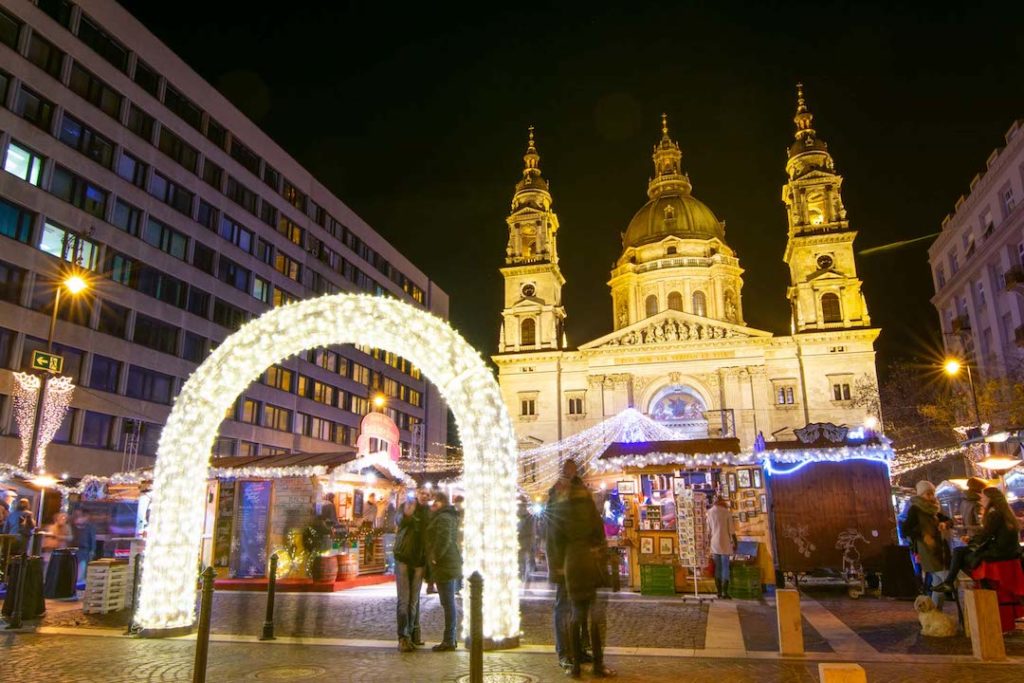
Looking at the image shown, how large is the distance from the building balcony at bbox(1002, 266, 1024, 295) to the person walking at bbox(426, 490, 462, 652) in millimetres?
34922

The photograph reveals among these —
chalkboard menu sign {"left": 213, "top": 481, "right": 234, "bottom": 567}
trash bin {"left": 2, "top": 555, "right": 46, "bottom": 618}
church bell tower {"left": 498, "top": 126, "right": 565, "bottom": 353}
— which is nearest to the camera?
trash bin {"left": 2, "top": 555, "right": 46, "bottom": 618}

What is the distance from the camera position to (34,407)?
86.7 ft

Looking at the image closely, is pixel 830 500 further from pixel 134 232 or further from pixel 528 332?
pixel 528 332

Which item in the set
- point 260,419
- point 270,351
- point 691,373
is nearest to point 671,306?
point 691,373

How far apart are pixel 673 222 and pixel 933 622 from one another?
58.6 meters

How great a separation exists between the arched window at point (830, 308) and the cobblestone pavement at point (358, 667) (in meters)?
49.4

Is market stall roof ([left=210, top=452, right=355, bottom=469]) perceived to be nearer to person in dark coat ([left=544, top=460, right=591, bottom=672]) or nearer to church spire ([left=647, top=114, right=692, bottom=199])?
person in dark coat ([left=544, top=460, right=591, bottom=672])

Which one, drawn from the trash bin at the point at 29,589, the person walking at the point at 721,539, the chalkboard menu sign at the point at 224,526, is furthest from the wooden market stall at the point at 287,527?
the person walking at the point at 721,539

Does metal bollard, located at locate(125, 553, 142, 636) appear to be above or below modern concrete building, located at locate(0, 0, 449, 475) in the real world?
below

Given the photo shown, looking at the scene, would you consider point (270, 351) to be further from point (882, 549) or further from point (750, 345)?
point (750, 345)

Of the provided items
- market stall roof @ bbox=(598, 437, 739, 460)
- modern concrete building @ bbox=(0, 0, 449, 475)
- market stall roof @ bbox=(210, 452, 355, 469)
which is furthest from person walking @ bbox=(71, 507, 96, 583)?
market stall roof @ bbox=(598, 437, 739, 460)

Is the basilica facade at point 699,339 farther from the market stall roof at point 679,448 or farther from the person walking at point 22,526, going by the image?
the person walking at point 22,526


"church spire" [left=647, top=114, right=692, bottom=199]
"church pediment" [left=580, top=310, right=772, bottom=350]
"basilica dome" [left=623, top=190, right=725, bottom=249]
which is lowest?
"church pediment" [left=580, top=310, right=772, bottom=350]

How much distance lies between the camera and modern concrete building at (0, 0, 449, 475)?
28.5 metres
